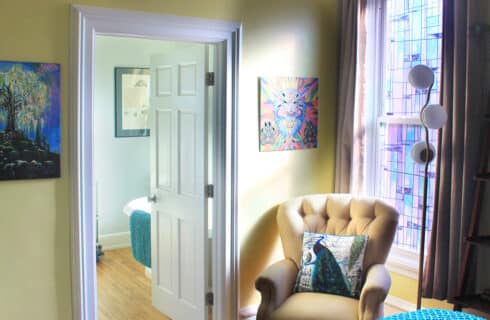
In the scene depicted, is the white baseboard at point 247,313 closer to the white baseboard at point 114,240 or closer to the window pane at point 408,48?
the window pane at point 408,48

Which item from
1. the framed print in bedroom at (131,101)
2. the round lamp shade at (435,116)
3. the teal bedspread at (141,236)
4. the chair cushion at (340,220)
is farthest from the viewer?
the framed print in bedroom at (131,101)

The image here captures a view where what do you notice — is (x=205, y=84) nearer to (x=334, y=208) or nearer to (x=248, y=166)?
(x=248, y=166)

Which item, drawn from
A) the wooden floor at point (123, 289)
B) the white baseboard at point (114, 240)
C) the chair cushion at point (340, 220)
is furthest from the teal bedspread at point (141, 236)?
the chair cushion at point (340, 220)

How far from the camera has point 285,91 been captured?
376 centimetres

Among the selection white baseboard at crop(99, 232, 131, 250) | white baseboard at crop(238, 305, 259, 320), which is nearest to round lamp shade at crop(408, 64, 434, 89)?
white baseboard at crop(238, 305, 259, 320)

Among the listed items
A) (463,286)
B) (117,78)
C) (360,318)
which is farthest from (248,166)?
(117,78)

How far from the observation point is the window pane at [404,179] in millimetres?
3633

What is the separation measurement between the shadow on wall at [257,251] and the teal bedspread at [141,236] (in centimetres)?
129

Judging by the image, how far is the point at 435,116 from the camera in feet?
9.93

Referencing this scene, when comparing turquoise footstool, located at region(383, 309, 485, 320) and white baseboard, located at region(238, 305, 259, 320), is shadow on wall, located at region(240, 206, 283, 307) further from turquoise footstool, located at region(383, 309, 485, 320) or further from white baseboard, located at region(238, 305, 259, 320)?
turquoise footstool, located at region(383, 309, 485, 320)

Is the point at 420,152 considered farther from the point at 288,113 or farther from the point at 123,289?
the point at 123,289

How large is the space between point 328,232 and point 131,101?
313cm

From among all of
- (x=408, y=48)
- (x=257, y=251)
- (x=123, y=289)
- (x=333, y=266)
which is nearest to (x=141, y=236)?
(x=123, y=289)

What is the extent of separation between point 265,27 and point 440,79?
1.19 meters
